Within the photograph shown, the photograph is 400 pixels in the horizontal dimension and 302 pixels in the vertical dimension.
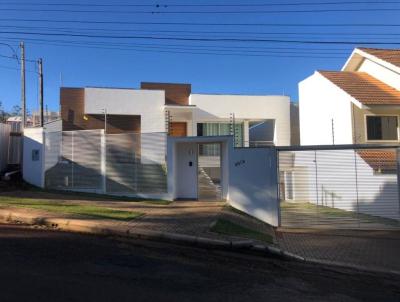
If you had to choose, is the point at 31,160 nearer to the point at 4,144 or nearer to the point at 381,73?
the point at 4,144

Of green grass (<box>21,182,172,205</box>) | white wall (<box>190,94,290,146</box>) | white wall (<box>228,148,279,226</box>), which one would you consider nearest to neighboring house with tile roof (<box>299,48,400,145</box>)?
white wall (<box>190,94,290,146</box>)

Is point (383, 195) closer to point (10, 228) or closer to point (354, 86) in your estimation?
point (354, 86)

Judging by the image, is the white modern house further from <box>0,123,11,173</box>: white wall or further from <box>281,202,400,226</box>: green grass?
<box>0,123,11,173</box>: white wall

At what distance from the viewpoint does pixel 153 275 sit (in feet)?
24.6

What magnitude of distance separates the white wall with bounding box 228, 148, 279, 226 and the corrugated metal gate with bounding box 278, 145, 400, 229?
1.11 feet

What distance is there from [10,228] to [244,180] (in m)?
8.16

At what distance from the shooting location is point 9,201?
14914 millimetres

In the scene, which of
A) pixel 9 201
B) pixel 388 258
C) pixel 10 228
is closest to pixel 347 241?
pixel 388 258

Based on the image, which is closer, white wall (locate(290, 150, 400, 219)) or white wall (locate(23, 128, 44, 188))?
white wall (locate(290, 150, 400, 219))

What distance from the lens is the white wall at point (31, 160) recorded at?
19406mm

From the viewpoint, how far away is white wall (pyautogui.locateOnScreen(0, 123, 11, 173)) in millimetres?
21672

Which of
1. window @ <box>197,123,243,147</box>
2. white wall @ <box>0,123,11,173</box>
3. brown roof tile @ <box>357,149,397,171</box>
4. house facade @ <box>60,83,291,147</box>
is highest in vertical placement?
house facade @ <box>60,83,291,147</box>

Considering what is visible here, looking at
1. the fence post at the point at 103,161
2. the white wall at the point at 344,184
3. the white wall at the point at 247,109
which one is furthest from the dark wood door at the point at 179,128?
the white wall at the point at 344,184

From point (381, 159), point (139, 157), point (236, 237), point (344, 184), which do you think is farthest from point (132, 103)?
point (236, 237)
